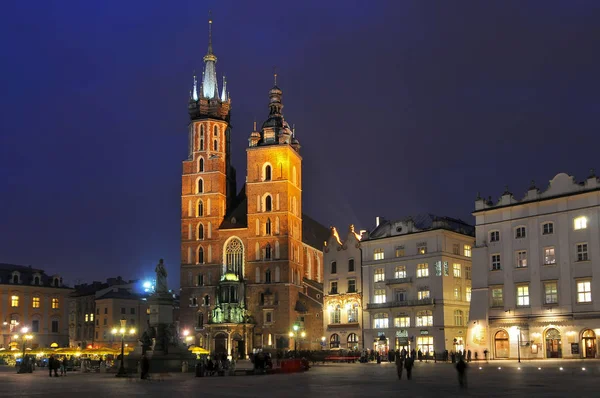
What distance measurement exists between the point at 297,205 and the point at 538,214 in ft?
164

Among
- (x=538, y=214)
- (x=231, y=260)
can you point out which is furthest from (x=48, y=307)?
(x=538, y=214)

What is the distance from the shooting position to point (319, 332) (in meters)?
105

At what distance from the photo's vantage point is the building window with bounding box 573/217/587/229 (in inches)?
2395

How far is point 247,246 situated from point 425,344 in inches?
1419

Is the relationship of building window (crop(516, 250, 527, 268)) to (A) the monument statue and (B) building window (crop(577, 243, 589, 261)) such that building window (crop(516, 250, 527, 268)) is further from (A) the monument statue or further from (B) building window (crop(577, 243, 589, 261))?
(A) the monument statue

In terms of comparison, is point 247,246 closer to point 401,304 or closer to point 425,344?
point 401,304

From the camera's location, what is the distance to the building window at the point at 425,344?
75713mm

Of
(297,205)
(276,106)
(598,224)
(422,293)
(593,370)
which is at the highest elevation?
(276,106)

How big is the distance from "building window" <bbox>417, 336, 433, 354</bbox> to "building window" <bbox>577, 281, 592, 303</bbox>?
18906 millimetres

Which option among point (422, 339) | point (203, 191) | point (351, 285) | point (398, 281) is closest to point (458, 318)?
point (422, 339)

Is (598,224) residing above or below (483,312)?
above

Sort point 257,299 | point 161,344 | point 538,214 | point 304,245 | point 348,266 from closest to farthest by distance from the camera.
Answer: point 161,344
point 538,214
point 348,266
point 257,299
point 304,245

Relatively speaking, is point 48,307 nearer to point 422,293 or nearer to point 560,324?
point 422,293

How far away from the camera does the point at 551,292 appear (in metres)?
61.9
